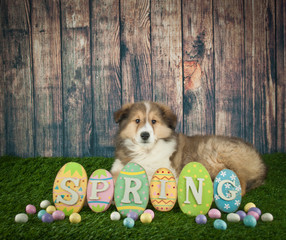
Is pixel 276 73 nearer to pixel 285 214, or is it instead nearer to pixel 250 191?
pixel 250 191

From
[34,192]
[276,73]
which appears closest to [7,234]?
[34,192]

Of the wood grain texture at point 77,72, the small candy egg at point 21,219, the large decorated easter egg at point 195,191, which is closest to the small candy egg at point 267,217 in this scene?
the large decorated easter egg at point 195,191

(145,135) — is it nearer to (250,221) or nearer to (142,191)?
(142,191)

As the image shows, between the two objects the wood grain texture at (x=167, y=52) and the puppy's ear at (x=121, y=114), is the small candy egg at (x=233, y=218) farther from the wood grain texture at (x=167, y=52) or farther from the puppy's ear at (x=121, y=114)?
the wood grain texture at (x=167, y=52)

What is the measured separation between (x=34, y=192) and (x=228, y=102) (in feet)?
8.88

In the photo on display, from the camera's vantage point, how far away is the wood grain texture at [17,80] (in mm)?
4004

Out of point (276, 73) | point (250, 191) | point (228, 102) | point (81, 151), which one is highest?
point (276, 73)

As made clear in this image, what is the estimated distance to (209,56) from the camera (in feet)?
12.7

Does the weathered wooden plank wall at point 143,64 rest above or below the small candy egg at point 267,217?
above

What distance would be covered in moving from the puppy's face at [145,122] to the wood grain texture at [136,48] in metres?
1.05

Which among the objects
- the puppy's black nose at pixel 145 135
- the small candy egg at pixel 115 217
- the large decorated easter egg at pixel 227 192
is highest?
the puppy's black nose at pixel 145 135

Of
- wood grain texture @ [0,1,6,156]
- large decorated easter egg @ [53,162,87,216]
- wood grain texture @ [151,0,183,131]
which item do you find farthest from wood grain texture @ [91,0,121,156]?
large decorated easter egg @ [53,162,87,216]

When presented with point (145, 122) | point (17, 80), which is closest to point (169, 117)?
point (145, 122)

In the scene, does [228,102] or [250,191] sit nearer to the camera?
[250,191]
